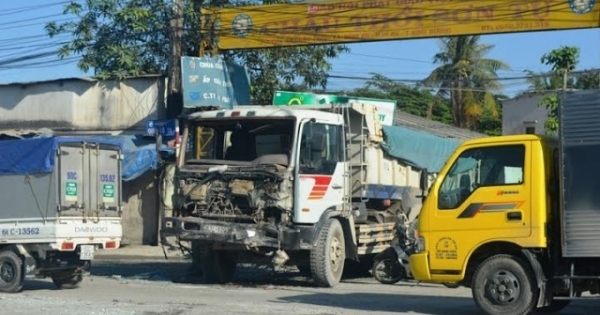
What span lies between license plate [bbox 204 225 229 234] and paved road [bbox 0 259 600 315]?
3.33 ft

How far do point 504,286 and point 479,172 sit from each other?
56.5 inches

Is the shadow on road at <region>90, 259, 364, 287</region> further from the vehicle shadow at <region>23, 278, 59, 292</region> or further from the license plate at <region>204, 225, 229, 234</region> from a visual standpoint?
the license plate at <region>204, 225, 229, 234</region>

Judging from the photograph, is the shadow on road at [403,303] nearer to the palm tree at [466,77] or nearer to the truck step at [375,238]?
the truck step at [375,238]

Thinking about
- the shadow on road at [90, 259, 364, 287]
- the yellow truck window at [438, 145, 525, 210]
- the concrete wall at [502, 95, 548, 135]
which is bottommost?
the shadow on road at [90, 259, 364, 287]

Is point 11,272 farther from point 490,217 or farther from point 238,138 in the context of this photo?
point 490,217

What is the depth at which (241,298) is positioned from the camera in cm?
1448

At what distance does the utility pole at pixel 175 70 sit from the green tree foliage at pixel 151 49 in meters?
0.30

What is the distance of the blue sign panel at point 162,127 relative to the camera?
2470 centimetres

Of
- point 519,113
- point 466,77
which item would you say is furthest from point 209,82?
point 466,77

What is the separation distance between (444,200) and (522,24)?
996 cm

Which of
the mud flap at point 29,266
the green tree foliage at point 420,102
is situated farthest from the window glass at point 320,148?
the green tree foliage at point 420,102

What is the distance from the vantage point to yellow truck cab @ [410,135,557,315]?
443 inches

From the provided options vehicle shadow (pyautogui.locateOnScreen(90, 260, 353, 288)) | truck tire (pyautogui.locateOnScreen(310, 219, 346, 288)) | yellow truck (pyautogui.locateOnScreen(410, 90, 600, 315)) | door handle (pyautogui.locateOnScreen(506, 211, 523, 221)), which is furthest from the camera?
vehicle shadow (pyautogui.locateOnScreen(90, 260, 353, 288))

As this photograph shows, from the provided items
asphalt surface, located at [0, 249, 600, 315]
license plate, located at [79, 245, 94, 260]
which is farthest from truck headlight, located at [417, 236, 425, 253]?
license plate, located at [79, 245, 94, 260]
